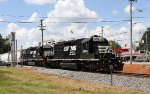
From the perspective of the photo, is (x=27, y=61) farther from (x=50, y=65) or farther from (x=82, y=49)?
(x=82, y=49)

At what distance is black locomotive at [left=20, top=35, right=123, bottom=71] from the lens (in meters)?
Result: 38.2

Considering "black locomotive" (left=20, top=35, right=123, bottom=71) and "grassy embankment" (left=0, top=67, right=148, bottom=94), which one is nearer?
"grassy embankment" (left=0, top=67, right=148, bottom=94)

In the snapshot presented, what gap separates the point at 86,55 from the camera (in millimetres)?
41125

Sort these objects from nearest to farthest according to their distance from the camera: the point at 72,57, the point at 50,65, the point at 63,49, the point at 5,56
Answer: the point at 72,57 → the point at 63,49 → the point at 50,65 → the point at 5,56

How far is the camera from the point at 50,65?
2261 inches

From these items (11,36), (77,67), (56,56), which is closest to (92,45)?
(77,67)

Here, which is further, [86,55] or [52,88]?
[86,55]

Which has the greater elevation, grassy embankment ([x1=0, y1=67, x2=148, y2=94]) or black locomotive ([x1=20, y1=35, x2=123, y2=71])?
black locomotive ([x1=20, y1=35, x2=123, y2=71])

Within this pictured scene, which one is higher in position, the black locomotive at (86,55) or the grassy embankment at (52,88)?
the black locomotive at (86,55)

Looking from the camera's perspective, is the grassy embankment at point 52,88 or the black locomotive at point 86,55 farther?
the black locomotive at point 86,55

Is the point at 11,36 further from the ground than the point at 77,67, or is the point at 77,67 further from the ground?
the point at 11,36

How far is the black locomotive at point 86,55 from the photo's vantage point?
38.2m

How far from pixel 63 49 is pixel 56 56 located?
392 centimetres

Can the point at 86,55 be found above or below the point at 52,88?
above
